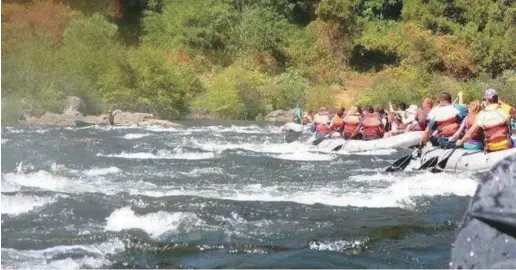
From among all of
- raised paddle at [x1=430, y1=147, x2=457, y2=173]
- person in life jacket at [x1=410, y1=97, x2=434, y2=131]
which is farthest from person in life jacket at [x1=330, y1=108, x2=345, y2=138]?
raised paddle at [x1=430, y1=147, x2=457, y2=173]

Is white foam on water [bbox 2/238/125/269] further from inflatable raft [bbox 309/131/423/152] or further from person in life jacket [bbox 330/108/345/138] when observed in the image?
person in life jacket [bbox 330/108/345/138]

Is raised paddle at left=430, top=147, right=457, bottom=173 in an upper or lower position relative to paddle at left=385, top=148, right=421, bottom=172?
upper

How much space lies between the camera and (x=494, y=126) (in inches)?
296

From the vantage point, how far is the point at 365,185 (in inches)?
304

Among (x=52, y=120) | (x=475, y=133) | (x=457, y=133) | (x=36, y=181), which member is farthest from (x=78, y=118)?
(x=475, y=133)

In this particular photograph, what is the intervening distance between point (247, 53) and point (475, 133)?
77.9 feet

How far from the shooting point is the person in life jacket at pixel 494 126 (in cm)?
731

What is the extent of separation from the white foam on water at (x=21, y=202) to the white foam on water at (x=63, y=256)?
50.1 inches

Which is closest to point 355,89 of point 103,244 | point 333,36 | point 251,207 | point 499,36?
point 333,36

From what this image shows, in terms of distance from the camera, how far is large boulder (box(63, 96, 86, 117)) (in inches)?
835

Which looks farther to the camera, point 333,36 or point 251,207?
point 333,36

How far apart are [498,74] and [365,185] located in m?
23.1

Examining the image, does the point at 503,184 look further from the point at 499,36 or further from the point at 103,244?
the point at 499,36

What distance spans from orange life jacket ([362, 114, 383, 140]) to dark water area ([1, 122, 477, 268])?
Result: 1.69 m
